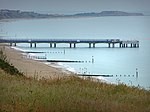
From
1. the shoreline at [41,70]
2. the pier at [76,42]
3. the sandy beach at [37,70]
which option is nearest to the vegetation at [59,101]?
the shoreline at [41,70]

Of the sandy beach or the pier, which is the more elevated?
the sandy beach

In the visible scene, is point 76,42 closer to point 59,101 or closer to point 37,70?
point 37,70

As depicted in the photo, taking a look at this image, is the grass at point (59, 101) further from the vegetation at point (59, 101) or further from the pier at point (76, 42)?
the pier at point (76, 42)

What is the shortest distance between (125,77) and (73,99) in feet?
130

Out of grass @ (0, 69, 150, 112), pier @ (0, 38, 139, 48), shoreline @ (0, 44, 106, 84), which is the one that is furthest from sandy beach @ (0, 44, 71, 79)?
pier @ (0, 38, 139, 48)

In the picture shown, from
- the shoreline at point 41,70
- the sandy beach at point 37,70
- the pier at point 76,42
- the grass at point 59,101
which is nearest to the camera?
the grass at point 59,101

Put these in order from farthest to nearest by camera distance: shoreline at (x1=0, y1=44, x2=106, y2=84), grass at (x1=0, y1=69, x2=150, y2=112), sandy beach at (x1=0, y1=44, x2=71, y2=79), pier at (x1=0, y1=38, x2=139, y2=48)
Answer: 1. pier at (x1=0, y1=38, x2=139, y2=48)
2. sandy beach at (x1=0, y1=44, x2=71, y2=79)
3. shoreline at (x1=0, y1=44, x2=106, y2=84)
4. grass at (x1=0, y1=69, x2=150, y2=112)

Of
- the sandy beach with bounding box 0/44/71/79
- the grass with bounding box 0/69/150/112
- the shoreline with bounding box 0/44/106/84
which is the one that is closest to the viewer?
the grass with bounding box 0/69/150/112

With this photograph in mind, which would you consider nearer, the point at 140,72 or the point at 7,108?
the point at 7,108

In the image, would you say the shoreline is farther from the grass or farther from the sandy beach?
the grass

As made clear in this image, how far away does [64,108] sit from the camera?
25.4ft

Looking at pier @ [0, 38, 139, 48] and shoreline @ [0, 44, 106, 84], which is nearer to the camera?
shoreline @ [0, 44, 106, 84]

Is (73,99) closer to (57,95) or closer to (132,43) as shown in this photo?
(57,95)

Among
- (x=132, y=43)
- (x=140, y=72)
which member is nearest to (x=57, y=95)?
(x=140, y=72)
